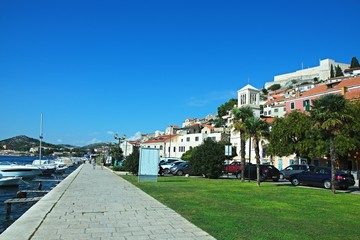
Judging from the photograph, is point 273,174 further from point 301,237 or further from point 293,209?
point 301,237

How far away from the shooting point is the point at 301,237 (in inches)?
298

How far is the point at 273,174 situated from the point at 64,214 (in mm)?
24051

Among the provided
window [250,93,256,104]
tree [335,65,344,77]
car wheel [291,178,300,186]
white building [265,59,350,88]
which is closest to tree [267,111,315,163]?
car wheel [291,178,300,186]

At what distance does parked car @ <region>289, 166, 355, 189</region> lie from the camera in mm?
23562

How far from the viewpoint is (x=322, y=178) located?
79.8 ft

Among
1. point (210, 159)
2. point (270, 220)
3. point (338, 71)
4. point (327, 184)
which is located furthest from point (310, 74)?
point (270, 220)

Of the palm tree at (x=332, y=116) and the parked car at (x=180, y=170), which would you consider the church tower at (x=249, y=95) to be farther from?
the palm tree at (x=332, y=116)

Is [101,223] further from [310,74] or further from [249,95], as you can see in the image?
[310,74]

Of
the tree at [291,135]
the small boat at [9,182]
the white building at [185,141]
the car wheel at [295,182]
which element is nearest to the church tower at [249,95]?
the white building at [185,141]

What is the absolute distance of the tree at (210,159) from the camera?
31828 millimetres

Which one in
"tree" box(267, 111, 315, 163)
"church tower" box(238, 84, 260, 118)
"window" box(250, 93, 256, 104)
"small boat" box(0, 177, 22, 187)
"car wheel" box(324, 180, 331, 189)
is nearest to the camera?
"car wheel" box(324, 180, 331, 189)

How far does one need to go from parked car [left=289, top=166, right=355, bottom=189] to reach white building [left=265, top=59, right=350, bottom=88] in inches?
5087

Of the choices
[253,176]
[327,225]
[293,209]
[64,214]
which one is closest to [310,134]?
[253,176]

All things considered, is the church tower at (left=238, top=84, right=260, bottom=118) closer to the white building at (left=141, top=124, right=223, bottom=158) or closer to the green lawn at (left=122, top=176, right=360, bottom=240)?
the white building at (left=141, top=124, right=223, bottom=158)
